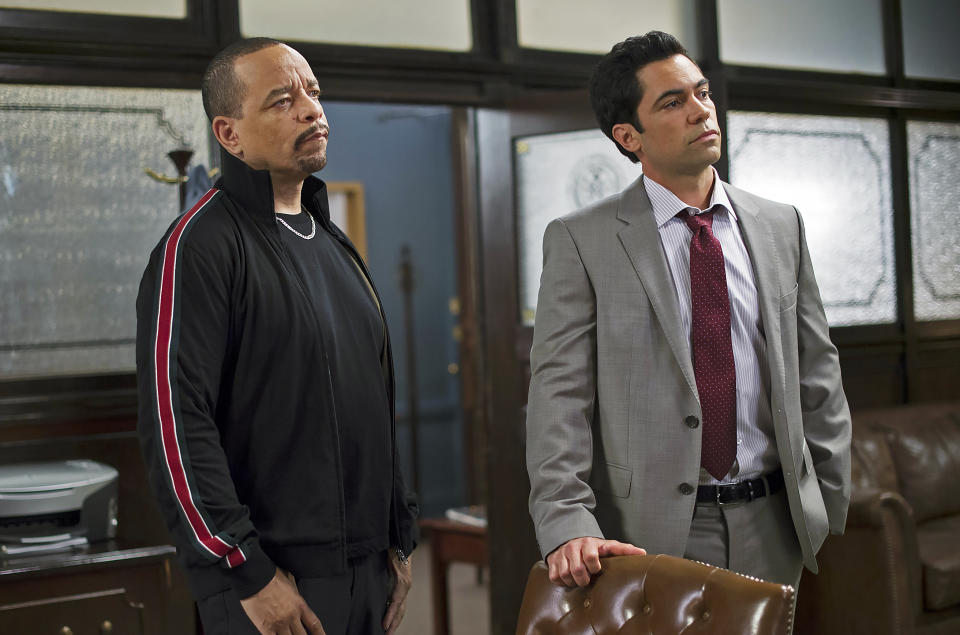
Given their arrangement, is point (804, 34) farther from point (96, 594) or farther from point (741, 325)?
point (96, 594)

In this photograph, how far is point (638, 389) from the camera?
5.62 feet

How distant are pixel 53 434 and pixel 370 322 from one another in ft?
5.82

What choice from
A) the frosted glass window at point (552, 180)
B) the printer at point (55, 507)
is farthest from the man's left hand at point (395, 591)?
the frosted glass window at point (552, 180)

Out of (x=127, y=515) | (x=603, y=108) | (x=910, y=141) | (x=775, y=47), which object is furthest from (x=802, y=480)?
(x=910, y=141)

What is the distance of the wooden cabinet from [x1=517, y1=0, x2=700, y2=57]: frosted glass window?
6.83 feet

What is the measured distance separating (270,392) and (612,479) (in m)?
0.60

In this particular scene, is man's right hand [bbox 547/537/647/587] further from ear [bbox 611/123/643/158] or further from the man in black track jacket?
ear [bbox 611/123/643/158]

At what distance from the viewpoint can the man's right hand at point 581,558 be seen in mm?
1456

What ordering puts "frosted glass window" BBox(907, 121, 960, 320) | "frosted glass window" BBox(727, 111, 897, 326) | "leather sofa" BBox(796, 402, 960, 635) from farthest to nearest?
"frosted glass window" BBox(907, 121, 960, 320) < "frosted glass window" BBox(727, 111, 897, 326) < "leather sofa" BBox(796, 402, 960, 635)

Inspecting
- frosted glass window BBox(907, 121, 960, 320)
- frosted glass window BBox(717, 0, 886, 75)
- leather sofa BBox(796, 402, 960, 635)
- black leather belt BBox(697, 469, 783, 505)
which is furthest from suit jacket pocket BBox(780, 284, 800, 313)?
frosted glass window BBox(907, 121, 960, 320)

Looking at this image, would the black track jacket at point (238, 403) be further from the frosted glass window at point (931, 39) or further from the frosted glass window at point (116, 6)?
the frosted glass window at point (931, 39)

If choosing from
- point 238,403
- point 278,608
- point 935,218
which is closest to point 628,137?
point 238,403

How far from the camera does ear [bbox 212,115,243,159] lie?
5.41 ft

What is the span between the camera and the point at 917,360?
4.25m
